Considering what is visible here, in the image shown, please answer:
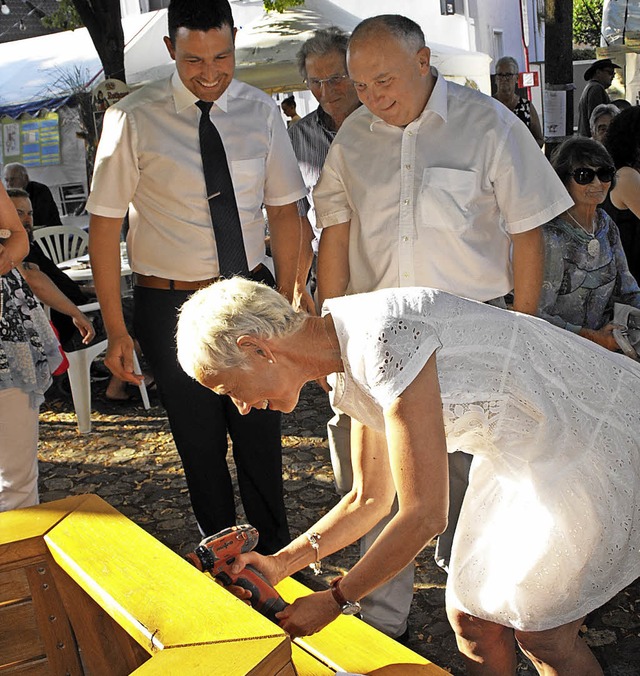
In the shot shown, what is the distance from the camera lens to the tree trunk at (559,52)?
248 inches

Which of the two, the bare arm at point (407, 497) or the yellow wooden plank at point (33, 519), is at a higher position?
the bare arm at point (407, 497)

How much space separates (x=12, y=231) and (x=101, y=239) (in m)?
0.27

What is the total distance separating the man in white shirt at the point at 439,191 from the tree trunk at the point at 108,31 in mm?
5835

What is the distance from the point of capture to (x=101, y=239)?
2.87 metres

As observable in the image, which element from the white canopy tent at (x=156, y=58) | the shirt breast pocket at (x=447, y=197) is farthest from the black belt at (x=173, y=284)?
the white canopy tent at (x=156, y=58)

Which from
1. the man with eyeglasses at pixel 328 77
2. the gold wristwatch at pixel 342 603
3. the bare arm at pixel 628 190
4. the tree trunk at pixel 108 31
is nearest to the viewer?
the gold wristwatch at pixel 342 603

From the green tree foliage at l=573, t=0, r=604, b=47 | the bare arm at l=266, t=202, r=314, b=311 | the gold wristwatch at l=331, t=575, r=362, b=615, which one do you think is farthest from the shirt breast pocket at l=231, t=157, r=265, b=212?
the green tree foliage at l=573, t=0, r=604, b=47

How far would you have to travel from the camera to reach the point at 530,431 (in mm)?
1786

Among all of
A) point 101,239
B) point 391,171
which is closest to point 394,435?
point 391,171

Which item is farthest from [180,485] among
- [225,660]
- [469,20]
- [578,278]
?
[469,20]

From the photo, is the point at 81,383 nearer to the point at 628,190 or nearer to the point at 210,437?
the point at 210,437

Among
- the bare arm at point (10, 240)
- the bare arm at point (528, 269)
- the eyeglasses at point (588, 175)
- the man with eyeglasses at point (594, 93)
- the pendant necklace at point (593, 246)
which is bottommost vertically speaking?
the man with eyeglasses at point (594, 93)

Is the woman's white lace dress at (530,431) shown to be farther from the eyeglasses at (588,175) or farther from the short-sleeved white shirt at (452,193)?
the eyeglasses at (588,175)

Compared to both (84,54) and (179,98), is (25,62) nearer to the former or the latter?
(84,54)
